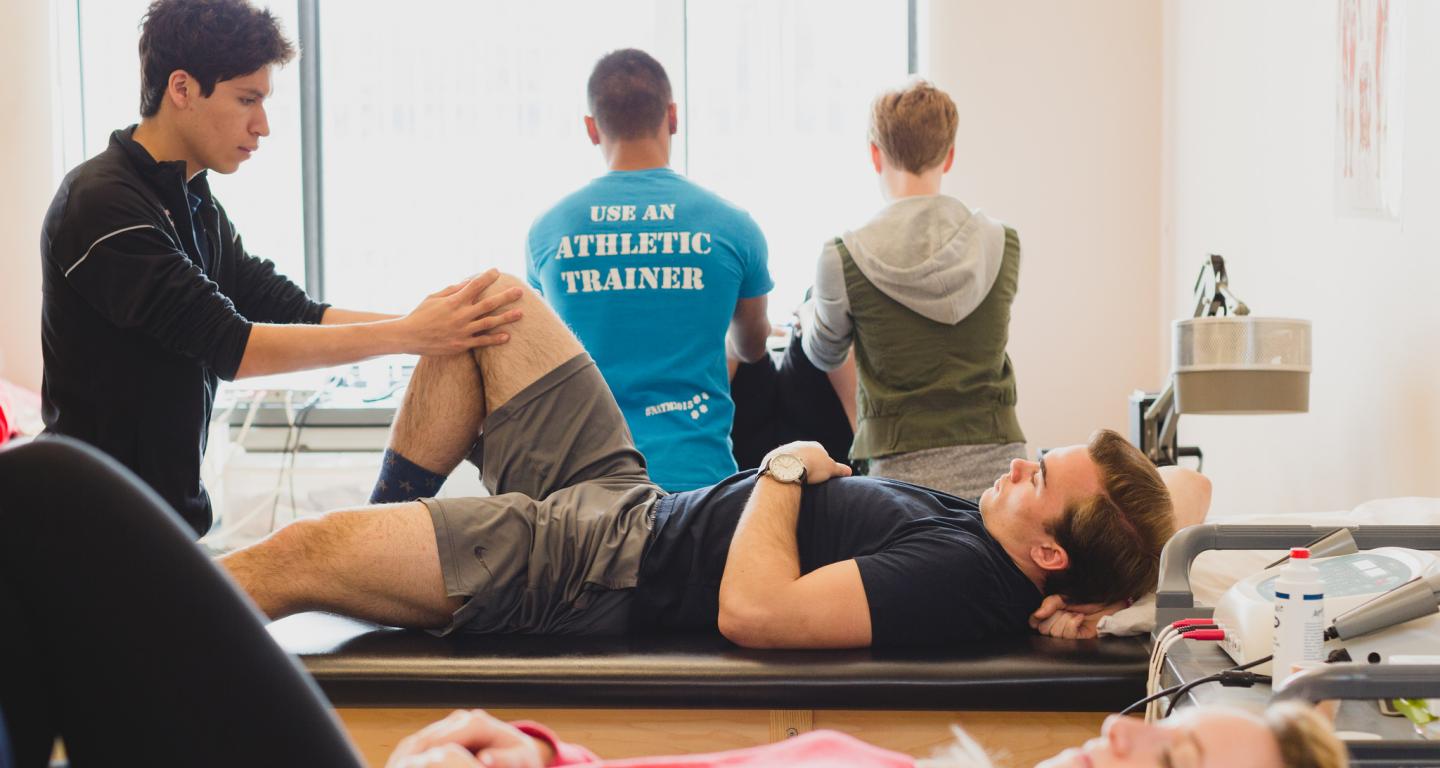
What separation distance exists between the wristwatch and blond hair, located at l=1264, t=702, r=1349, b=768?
41.8 inches

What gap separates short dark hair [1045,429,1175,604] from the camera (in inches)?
70.6

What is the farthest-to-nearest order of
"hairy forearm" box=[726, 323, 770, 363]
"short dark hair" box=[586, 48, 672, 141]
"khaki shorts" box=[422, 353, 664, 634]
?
1. "hairy forearm" box=[726, 323, 770, 363]
2. "short dark hair" box=[586, 48, 672, 141]
3. "khaki shorts" box=[422, 353, 664, 634]

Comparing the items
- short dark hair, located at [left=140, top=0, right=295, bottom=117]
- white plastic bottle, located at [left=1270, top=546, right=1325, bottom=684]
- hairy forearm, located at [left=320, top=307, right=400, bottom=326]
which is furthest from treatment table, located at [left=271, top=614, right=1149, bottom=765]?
short dark hair, located at [left=140, top=0, right=295, bottom=117]

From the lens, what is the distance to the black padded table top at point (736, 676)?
66.3 inches

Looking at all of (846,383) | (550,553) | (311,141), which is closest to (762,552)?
(550,553)

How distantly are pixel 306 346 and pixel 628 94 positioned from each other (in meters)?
0.89

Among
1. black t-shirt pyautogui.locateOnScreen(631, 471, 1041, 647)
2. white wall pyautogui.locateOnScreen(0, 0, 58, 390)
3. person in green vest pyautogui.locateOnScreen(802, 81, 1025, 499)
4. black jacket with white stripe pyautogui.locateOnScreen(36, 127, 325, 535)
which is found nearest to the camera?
black t-shirt pyautogui.locateOnScreen(631, 471, 1041, 647)

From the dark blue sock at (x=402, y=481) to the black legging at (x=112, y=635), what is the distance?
52.0 inches

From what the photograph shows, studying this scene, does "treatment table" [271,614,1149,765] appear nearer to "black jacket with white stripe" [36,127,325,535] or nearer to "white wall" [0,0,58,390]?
"black jacket with white stripe" [36,127,325,535]

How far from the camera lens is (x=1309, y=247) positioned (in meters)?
2.79

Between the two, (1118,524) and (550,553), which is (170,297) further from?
(1118,524)

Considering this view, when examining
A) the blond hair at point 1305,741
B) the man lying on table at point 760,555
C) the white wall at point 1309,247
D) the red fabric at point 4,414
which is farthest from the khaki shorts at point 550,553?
the red fabric at point 4,414

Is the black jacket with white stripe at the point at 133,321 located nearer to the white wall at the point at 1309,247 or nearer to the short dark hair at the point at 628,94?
the short dark hair at the point at 628,94

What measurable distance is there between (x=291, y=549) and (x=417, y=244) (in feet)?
10.3
